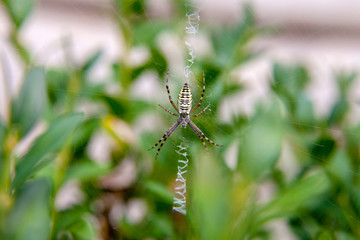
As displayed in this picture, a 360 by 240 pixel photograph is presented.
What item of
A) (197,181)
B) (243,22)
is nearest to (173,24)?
(243,22)

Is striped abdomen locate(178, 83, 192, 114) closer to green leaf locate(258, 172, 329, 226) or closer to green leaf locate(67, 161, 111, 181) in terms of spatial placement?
green leaf locate(67, 161, 111, 181)

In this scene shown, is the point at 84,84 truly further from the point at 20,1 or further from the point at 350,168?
the point at 350,168

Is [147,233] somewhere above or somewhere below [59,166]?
below

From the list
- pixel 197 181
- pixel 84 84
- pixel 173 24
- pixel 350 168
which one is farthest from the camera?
pixel 173 24

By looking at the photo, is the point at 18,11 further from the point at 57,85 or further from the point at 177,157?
the point at 177,157

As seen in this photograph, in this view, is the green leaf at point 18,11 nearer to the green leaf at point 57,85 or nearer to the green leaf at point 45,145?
the green leaf at point 57,85

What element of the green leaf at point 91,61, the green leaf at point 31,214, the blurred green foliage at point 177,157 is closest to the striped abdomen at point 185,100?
the blurred green foliage at point 177,157

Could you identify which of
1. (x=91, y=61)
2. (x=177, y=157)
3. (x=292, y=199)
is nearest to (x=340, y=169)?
(x=292, y=199)
